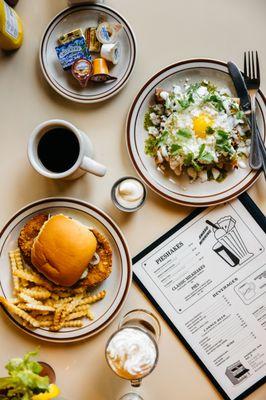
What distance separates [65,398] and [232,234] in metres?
0.66

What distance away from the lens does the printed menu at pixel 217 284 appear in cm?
145

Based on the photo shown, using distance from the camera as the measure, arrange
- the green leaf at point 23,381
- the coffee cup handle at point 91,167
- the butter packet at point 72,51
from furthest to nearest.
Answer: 1. the butter packet at point 72,51
2. the coffee cup handle at point 91,167
3. the green leaf at point 23,381

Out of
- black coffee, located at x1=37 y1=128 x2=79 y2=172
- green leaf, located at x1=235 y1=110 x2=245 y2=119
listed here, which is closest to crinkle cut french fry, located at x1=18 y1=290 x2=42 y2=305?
black coffee, located at x1=37 y1=128 x2=79 y2=172

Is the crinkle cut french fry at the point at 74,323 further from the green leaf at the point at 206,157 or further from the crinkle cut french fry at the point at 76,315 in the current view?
the green leaf at the point at 206,157

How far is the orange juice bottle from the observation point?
1.38m

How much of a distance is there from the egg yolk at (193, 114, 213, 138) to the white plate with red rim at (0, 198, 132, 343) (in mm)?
342

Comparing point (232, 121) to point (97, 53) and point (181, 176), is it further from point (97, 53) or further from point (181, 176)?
point (97, 53)

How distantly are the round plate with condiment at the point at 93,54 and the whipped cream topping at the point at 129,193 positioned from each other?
249 millimetres

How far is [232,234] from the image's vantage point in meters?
1.46

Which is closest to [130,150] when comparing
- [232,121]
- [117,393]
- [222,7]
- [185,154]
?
[185,154]

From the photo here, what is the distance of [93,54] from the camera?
1.48m

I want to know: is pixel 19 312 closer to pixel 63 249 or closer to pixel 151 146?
pixel 63 249

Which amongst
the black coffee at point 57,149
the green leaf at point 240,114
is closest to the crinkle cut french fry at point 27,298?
the black coffee at point 57,149

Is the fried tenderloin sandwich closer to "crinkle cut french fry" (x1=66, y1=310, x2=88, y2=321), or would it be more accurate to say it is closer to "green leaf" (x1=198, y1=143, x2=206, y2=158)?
"crinkle cut french fry" (x1=66, y1=310, x2=88, y2=321)
